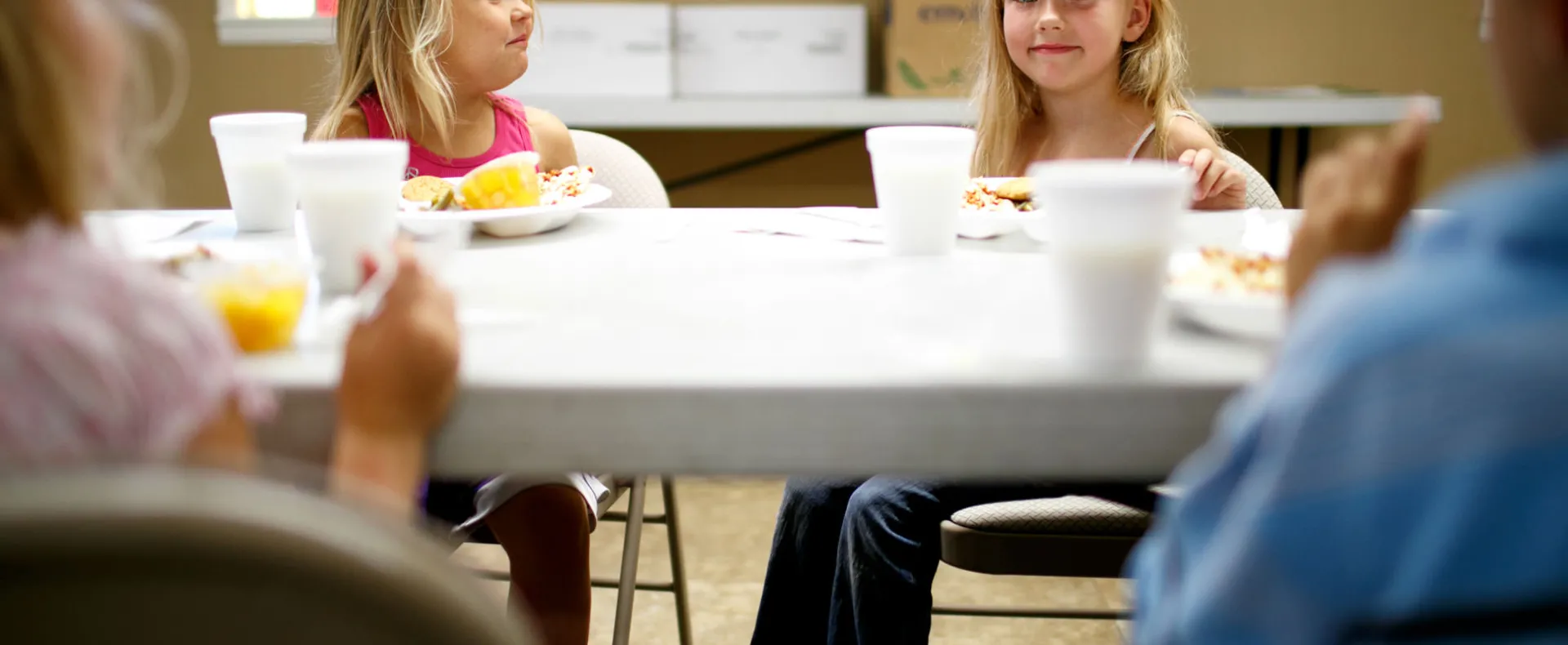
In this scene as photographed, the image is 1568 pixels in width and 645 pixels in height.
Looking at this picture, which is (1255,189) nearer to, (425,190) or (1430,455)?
(425,190)

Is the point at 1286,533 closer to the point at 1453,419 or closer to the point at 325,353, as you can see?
the point at 1453,419

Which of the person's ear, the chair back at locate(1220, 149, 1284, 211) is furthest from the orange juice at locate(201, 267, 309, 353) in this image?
the person's ear

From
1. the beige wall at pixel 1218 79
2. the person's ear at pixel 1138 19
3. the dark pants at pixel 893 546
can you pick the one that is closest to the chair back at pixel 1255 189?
the person's ear at pixel 1138 19

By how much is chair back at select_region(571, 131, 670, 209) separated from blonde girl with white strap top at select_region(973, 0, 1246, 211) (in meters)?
0.51

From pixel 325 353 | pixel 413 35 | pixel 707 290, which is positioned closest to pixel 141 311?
pixel 325 353

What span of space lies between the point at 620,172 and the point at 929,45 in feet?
4.36

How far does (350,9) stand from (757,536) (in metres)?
1.13

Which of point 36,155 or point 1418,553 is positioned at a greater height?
point 36,155

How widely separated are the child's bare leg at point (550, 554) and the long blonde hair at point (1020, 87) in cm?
95

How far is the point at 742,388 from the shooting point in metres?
0.70

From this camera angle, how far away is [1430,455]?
1.36 ft

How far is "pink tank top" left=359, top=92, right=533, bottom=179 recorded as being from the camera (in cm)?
182

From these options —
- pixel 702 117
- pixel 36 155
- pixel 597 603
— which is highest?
pixel 36 155

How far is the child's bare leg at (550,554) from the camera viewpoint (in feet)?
4.05
